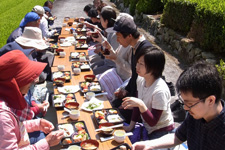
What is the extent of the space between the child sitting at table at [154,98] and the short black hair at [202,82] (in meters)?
0.92

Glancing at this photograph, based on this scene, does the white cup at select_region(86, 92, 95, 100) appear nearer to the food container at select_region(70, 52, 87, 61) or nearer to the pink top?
the pink top

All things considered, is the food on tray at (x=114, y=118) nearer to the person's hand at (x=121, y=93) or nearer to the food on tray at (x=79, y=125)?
the food on tray at (x=79, y=125)

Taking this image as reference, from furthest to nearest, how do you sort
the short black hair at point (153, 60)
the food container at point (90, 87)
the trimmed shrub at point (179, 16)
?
the trimmed shrub at point (179, 16)
the food container at point (90, 87)
the short black hair at point (153, 60)

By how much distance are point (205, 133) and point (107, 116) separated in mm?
1219

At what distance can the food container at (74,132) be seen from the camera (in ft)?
8.05

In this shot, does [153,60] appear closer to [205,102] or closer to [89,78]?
[205,102]

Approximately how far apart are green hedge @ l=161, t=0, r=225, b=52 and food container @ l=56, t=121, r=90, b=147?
13.9 ft

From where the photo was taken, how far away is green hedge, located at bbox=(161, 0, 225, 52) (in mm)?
5758

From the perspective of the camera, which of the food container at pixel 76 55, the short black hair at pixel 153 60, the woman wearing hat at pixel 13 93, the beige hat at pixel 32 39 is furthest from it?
the food container at pixel 76 55

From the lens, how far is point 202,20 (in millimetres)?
6367

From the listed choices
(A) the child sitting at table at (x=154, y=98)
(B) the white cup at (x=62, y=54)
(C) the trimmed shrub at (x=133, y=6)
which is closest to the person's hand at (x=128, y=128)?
(A) the child sitting at table at (x=154, y=98)

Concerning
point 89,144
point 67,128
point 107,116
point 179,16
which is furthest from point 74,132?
point 179,16

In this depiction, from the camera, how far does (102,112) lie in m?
2.97

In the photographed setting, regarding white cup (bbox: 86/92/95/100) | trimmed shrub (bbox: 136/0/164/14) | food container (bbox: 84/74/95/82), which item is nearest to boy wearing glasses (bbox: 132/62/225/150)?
white cup (bbox: 86/92/95/100)
